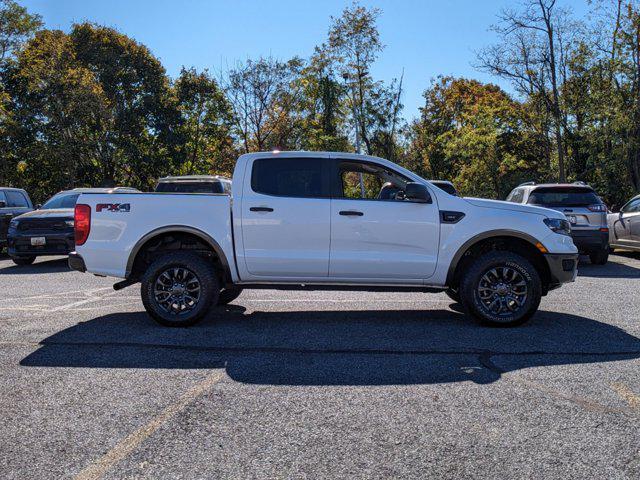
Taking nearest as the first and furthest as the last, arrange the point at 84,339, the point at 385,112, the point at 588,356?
the point at 588,356 → the point at 84,339 → the point at 385,112

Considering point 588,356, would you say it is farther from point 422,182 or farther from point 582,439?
point 422,182

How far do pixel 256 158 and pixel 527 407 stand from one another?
13.3 ft

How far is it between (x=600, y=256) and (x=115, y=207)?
33.8 ft

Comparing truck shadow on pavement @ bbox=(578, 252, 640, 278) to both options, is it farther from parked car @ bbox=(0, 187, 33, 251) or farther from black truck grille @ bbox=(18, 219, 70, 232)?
parked car @ bbox=(0, 187, 33, 251)

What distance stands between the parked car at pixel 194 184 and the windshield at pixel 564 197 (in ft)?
21.1

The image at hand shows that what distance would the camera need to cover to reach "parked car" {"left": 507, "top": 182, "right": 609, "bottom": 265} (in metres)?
Result: 11.9

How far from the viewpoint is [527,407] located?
3799 millimetres

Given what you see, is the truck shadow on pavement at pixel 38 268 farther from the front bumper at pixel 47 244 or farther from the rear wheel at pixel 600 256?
the rear wheel at pixel 600 256

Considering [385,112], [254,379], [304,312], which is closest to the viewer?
[254,379]

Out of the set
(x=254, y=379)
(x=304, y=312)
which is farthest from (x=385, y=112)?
(x=254, y=379)

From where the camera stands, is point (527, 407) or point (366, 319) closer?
point (527, 407)

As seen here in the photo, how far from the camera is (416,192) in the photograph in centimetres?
616

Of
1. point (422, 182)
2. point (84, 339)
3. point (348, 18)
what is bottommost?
point (84, 339)

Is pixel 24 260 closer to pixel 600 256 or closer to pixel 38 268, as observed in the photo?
pixel 38 268
